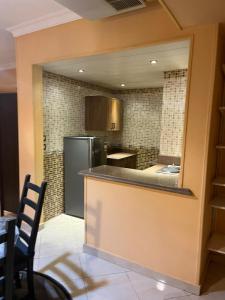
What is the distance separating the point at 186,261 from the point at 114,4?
2.27 meters

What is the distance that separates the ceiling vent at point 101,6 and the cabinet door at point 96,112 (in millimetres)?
2143

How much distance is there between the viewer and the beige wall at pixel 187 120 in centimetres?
179

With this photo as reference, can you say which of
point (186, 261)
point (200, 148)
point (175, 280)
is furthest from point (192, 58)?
point (175, 280)

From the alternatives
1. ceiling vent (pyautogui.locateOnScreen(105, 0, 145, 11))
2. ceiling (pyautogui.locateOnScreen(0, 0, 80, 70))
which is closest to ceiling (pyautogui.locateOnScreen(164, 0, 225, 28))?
ceiling vent (pyautogui.locateOnScreen(105, 0, 145, 11))

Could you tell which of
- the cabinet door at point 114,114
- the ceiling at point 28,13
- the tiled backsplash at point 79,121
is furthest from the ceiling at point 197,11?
the cabinet door at point 114,114

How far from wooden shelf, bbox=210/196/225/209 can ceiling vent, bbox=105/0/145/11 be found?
1794 millimetres

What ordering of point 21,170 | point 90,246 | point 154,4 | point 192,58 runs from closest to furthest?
point 192,58, point 154,4, point 90,246, point 21,170

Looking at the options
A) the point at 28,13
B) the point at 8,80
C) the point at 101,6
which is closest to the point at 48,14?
the point at 28,13

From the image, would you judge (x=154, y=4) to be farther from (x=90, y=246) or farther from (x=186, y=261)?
(x=90, y=246)

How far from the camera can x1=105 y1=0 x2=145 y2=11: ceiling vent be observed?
177 centimetres

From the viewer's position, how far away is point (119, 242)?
2.32 m

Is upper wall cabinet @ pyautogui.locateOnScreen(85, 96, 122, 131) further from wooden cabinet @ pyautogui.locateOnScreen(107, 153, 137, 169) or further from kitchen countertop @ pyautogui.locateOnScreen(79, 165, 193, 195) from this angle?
kitchen countertop @ pyautogui.locateOnScreen(79, 165, 193, 195)

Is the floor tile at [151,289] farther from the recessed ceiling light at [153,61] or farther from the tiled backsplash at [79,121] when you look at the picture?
the recessed ceiling light at [153,61]

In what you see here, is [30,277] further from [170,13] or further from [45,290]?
[170,13]
